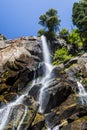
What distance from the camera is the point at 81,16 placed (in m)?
84.4

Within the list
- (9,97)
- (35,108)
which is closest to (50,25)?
(9,97)

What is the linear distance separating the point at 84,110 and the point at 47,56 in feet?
131

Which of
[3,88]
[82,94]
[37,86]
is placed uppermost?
[3,88]

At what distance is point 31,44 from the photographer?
7594 centimetres

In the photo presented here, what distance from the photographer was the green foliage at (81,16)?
82669mm

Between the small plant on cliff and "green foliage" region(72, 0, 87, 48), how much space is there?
841cm

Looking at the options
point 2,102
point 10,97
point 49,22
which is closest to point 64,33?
point 49,22

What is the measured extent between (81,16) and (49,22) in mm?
14137

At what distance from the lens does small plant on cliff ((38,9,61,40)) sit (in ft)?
310

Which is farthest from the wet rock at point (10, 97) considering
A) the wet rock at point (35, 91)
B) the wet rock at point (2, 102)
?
the wet rock at point (35, 91)

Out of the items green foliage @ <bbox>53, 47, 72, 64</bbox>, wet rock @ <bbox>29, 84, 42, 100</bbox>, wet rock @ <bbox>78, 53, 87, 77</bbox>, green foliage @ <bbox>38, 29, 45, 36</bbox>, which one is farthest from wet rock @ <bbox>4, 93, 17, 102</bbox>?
green foliage @ <bbox>38, 29, 45, 36</bbox>

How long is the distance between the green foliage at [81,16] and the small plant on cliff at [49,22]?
8.41m

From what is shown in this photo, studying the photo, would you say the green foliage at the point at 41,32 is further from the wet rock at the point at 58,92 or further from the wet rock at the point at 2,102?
the wet rock at the point at 58,92

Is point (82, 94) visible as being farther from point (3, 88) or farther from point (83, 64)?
point (3, 88)
